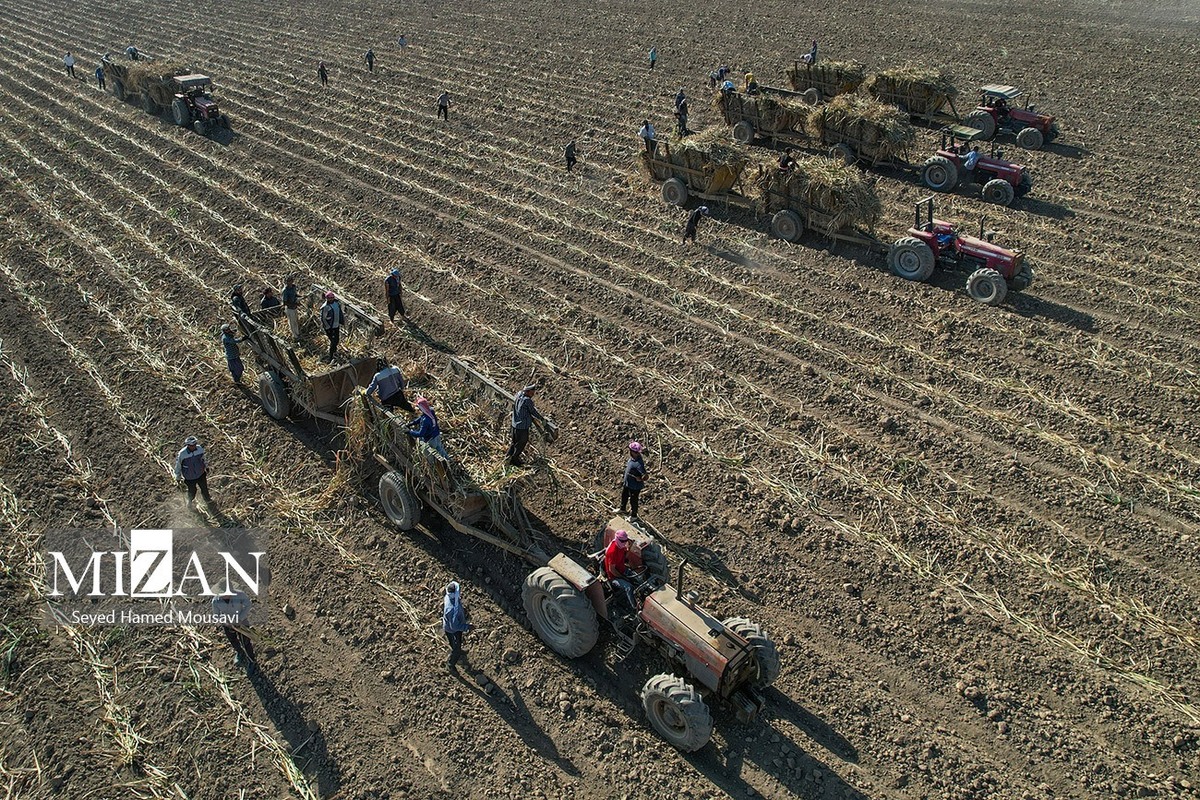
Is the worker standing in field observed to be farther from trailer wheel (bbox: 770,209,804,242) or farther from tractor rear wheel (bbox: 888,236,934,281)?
tractor rear wheel (bbox: 888,236,934,281)

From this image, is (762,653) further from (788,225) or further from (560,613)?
(788,225)

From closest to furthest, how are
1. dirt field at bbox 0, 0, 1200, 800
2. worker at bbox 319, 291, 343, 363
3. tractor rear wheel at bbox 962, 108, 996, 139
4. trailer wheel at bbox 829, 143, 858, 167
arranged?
dirt field at bbox 0, 0, 1200, 800, worker at bbox 319, 291, 343, 363, trailer wheel at bbox 829, 143, 858, 167, tractor rear wheel at bbox 962, 108, 996, 139

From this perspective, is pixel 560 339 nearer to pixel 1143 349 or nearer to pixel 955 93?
pixel 1143 349

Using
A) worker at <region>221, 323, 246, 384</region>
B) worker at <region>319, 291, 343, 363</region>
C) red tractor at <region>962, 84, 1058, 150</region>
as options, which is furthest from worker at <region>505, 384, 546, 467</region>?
red tractor at <region>962, 84, 1058, 150</region>

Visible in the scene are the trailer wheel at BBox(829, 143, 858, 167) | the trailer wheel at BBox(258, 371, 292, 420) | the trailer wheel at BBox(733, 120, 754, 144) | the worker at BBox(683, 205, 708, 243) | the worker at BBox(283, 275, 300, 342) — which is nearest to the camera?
the trailer wheel at BBox(258, 371, 292, 420)

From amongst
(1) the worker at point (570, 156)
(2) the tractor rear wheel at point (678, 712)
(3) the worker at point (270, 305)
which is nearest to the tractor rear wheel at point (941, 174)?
(1) the worker at point (570, 156)

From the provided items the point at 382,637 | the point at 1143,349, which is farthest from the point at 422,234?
the point at 1143,349

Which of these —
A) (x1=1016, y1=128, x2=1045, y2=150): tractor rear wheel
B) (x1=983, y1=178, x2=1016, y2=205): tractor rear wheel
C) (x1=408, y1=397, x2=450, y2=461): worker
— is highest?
(x1=1016, y1=128, x2=1045, y2=150): tractor rear wheel
